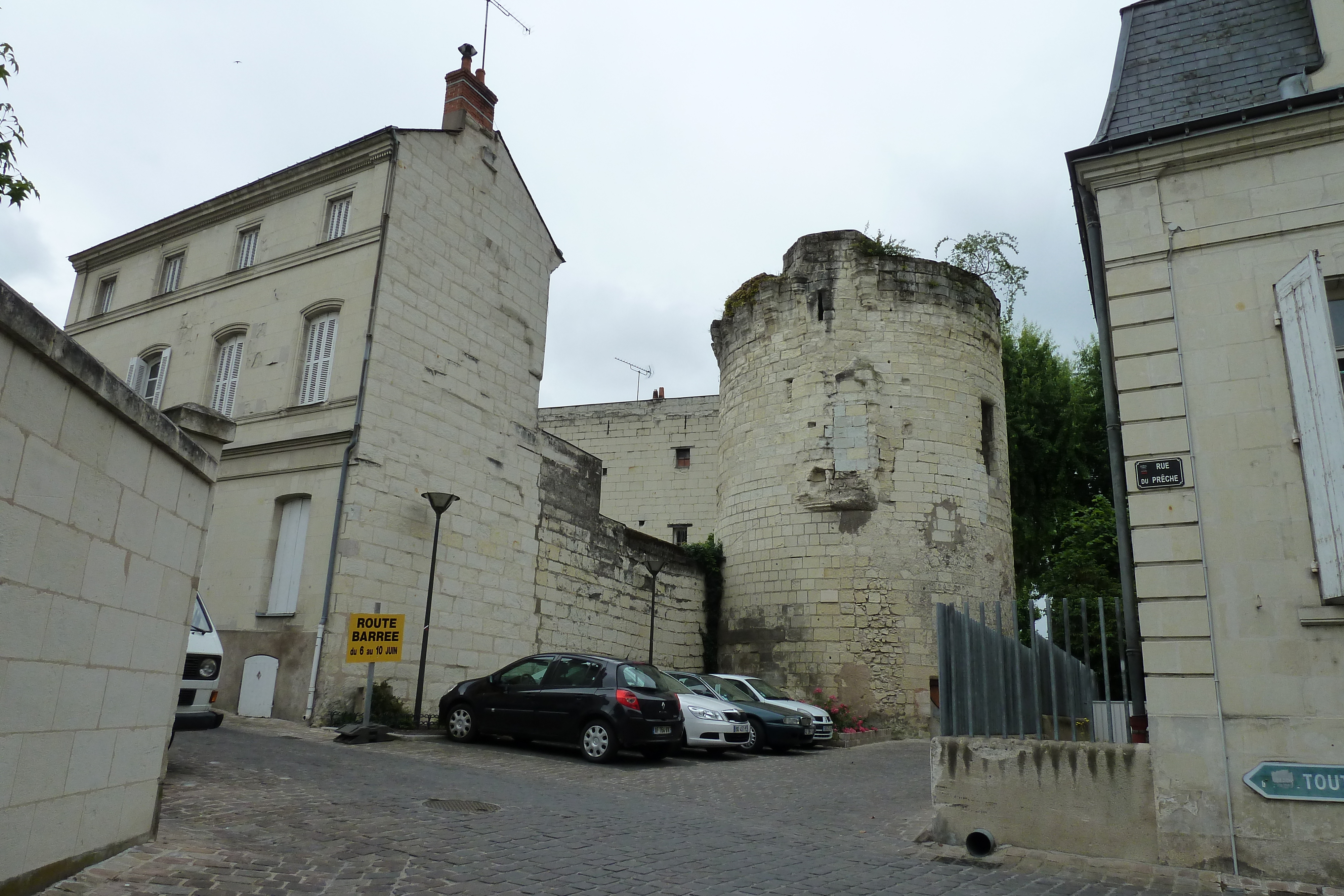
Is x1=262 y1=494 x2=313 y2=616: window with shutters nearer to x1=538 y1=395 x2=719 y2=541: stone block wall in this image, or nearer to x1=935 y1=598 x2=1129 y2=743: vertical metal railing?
x1=935 y1=598 x2=1129 y2=743: vertical metal railing

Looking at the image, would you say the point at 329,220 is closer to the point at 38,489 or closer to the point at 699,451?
the point at 38,489

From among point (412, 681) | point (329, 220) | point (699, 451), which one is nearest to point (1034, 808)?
point (412, 681)

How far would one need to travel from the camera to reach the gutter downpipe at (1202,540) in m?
5.98

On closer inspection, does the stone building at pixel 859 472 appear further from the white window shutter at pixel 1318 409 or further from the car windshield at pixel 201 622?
the car windshield at pixel 201 622

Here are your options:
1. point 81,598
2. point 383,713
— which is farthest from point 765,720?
point 81,598

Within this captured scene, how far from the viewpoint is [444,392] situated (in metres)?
15.3

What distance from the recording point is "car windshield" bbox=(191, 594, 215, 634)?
27.3 ft

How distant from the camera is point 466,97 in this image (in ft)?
56.0

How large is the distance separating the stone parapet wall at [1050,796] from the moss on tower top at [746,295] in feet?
48.2

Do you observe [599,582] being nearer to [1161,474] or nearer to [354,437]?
[354,437]

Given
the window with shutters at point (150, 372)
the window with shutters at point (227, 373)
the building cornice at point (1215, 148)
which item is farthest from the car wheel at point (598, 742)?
the window with shutters at point (150, 372)

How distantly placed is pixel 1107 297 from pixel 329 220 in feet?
42.3

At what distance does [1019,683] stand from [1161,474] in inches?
73.2

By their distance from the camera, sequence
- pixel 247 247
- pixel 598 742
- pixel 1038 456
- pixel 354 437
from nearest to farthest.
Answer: pixel 598 742, pixel 354 437, pixel 247 247, pixel 1038 456
